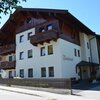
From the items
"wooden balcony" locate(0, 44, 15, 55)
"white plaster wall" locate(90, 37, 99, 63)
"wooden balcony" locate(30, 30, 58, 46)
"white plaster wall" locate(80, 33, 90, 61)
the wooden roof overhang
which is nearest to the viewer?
"wooden balcony" locate(30, 30, 58, 46)

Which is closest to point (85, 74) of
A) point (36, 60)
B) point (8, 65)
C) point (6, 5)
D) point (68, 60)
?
point (68, 60)

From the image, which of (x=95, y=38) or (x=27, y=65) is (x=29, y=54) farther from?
(x=95, y=38)

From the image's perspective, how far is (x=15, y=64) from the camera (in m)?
30.8

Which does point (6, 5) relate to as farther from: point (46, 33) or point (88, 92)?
point (46, 33)

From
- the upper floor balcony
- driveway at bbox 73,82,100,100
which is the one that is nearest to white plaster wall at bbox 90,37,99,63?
the upper floor balcony

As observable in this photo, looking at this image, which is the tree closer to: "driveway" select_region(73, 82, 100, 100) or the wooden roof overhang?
"driveway" select_region(73, 82, 100, 100)

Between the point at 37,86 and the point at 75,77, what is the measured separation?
7381 millimetres

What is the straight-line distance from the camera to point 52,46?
25.2 metres

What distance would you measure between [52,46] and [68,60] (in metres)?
2.84

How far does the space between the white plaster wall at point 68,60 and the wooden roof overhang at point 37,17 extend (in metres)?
3.04

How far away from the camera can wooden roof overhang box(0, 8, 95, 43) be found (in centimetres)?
2450

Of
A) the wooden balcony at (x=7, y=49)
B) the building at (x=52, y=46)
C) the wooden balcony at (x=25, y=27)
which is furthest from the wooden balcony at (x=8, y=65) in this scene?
the wooden balcony at (x=25, y=27)

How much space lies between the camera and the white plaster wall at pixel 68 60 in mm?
24312

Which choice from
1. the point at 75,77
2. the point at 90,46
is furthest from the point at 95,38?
the point at 75,77
